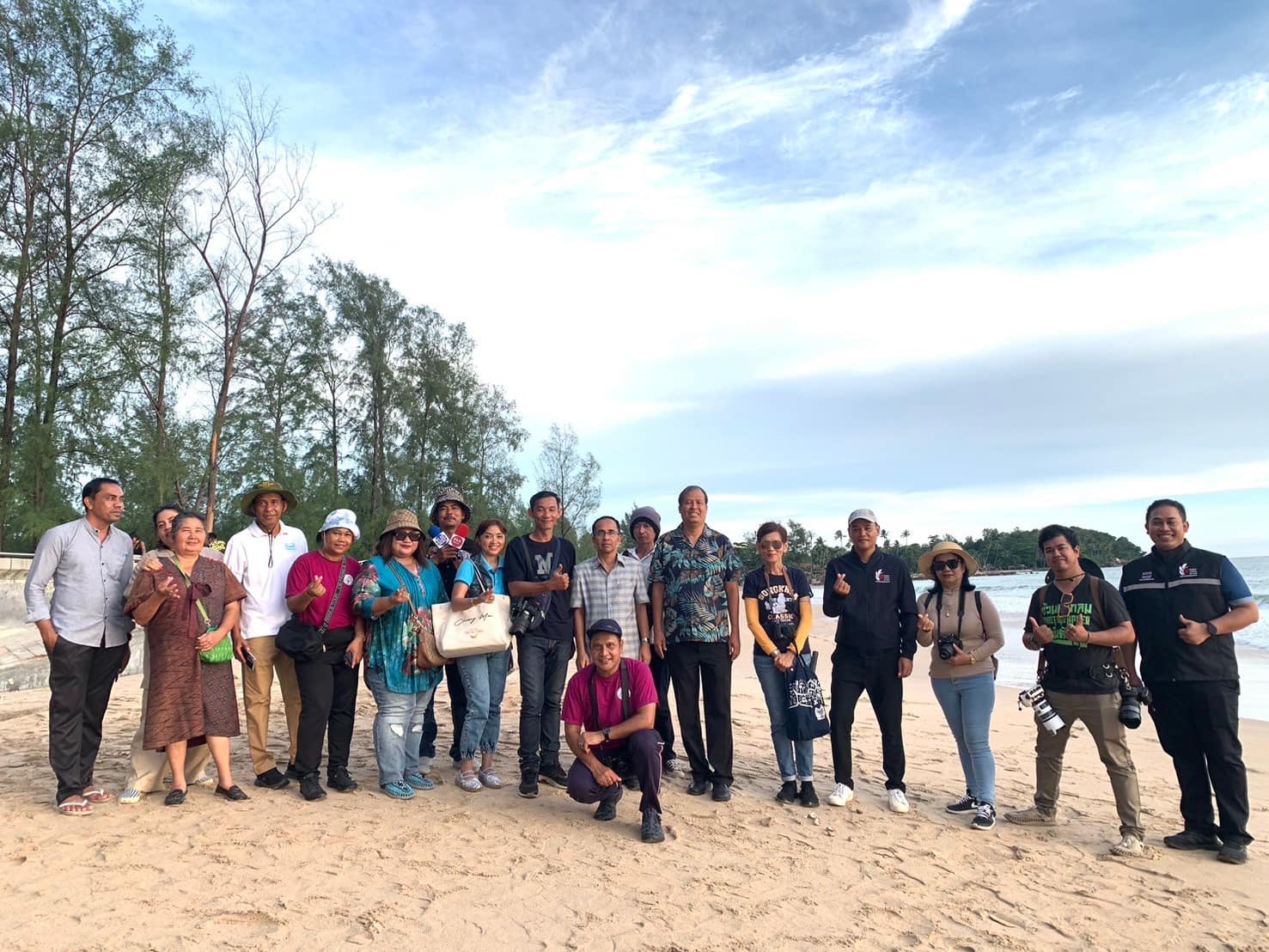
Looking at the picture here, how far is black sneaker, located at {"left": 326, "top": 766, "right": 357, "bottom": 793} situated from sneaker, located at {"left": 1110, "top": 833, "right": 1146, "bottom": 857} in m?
4.48

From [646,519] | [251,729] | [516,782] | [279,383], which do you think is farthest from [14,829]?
[279,383]

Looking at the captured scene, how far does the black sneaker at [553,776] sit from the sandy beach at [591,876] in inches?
10.5

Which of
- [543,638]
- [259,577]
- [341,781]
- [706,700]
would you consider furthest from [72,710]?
[706,700]

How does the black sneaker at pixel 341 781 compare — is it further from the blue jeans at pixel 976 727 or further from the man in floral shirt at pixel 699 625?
the blue jeans at pixel 976 727

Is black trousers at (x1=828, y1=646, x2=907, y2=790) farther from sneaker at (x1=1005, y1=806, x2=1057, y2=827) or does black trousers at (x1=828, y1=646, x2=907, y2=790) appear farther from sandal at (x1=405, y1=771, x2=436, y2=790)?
sandal at (x1=405, y1=771, x2=436, y2=790)

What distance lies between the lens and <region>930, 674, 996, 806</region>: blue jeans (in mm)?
4871

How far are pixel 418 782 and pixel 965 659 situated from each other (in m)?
3.57

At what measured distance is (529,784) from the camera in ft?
16.8

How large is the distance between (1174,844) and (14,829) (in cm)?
626

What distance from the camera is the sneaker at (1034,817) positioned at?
4848mm

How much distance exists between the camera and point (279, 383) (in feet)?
78.2

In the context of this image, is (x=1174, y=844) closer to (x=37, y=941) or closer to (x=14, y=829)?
(x=37, y=941)

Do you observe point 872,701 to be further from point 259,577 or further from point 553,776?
point 259,577

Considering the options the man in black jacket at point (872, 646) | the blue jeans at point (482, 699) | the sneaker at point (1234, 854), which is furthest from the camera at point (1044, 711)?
the blue jeans at point (482, 699)
